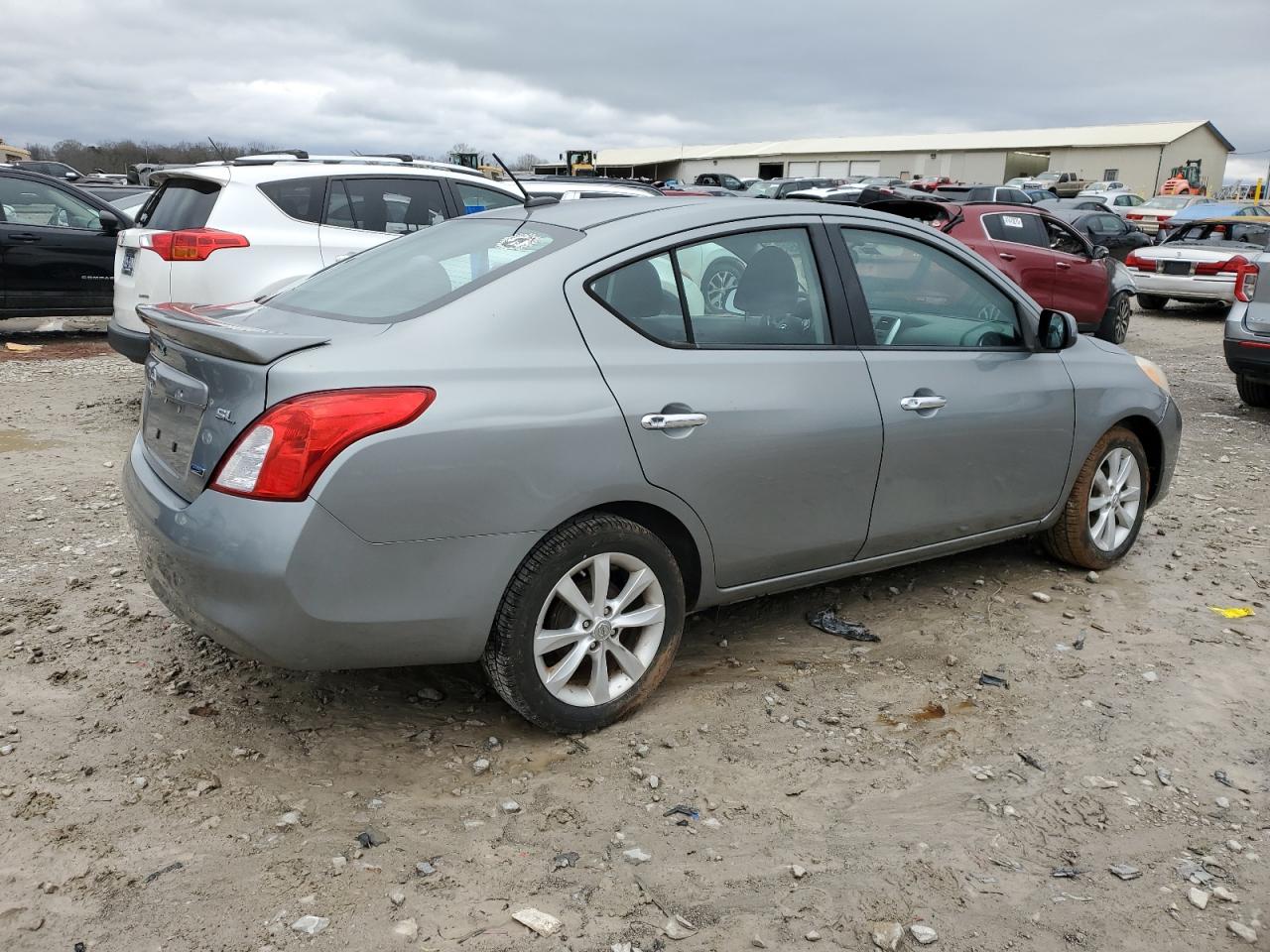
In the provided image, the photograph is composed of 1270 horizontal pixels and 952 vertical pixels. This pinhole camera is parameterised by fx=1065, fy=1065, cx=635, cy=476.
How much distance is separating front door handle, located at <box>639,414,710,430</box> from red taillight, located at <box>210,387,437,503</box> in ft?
2.42

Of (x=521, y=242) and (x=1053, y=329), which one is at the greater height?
(x=521, y=242)

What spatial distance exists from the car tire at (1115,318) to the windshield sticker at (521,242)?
10.7 meters

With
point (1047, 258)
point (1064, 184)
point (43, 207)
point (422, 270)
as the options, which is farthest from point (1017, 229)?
point (1064, 184)

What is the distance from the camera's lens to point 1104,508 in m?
5.02

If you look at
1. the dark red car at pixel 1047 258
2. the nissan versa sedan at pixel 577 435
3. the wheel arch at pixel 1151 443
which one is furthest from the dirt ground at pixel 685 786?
the dark red car at pixel 1047 258

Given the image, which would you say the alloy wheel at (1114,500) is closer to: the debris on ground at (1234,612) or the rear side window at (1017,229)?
the debris on ground at (1234,612)

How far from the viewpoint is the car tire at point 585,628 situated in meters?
3.11

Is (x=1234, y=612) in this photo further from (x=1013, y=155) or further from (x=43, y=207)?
(x=1013, y=155)

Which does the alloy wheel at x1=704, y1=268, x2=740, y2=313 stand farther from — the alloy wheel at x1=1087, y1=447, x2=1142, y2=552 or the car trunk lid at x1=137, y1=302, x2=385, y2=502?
the alloy wheel at x1=1087, y1=447, x2=1142, y2=552

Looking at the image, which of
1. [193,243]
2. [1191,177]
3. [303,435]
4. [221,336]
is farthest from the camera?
[1191,177]

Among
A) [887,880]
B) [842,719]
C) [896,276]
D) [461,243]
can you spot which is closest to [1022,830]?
[887,880]

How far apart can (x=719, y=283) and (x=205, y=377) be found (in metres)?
1.70

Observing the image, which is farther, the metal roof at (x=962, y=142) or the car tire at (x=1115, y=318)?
the metal roof at (x=962, y=142)

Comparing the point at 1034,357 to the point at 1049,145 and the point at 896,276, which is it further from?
the point at 1049,145
